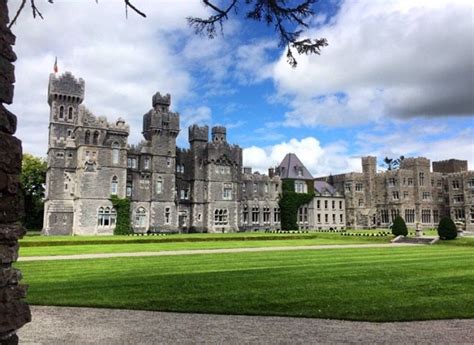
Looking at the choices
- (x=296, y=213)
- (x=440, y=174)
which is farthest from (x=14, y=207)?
(x=440, y=174)

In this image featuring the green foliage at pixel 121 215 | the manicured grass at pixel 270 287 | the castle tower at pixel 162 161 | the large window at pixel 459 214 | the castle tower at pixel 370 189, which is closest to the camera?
the manicured grass at pixel 270 287

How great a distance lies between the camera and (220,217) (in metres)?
57.1

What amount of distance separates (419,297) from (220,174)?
4757 cm

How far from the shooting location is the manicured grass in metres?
9.69

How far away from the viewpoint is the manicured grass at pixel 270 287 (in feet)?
31.8

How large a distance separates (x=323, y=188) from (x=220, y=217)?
75.2 feet

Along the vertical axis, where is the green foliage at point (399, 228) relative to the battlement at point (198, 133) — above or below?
below

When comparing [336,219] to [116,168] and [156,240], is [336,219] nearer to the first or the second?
[116,168]

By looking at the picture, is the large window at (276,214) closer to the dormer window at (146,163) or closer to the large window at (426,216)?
the dormer window at (146,163)

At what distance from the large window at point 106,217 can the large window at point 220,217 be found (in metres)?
13.7

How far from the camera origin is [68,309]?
9.78 m

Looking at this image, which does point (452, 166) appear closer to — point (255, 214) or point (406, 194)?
point (406, 194)

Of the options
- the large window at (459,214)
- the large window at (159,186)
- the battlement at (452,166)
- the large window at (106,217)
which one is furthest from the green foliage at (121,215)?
the battlement at (452,166)

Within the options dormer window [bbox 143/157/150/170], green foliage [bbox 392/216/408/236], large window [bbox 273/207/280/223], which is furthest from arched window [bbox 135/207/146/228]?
green foliage [bbox 392/216/408/236]
